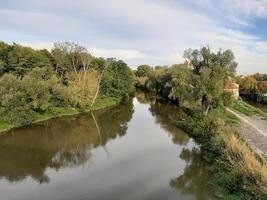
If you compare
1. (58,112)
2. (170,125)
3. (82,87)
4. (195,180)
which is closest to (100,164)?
(195,180)

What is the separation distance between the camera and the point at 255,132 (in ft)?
93.0

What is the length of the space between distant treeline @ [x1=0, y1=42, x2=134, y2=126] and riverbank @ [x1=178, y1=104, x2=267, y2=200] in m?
18.0

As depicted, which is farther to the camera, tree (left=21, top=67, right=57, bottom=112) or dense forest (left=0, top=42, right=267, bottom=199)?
tree (left=21, top=67, right=57, bottom=112)

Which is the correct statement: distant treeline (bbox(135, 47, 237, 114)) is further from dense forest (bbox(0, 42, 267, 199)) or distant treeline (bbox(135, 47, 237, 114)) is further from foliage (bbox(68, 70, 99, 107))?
foliage (bbox(68, 70, 99, 107))

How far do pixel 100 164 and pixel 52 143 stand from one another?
692 centimetres

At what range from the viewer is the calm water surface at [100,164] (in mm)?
15742

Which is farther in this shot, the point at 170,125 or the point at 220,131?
the point at 170,125

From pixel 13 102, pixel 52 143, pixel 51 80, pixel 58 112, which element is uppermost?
pixel 51 80

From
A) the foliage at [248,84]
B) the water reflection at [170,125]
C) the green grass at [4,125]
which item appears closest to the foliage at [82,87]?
the water reflection at [170,125]

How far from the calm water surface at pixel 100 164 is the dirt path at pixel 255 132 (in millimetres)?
4377

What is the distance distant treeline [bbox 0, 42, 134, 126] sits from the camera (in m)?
31.0

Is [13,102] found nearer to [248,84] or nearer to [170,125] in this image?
[170,125]

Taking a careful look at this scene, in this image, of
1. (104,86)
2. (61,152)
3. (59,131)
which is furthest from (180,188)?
(104,86)

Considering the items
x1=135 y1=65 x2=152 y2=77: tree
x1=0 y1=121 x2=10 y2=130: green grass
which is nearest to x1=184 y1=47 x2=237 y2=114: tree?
x1=0 y1=121 x2=10 y2=130: green grass
